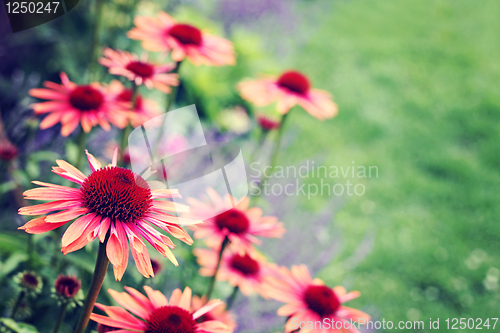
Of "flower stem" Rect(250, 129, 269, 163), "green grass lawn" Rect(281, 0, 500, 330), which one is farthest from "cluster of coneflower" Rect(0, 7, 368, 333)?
"green grass lawn" Rect(281, 0, 500, 330)

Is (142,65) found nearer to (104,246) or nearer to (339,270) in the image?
(104,246)

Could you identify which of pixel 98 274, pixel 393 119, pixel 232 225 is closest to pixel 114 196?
pixel 98 274

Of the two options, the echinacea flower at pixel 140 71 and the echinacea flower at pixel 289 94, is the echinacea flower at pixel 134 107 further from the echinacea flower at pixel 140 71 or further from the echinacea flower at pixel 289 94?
the echinacea flower at pixel 289 94

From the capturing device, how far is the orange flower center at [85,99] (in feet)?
3.98

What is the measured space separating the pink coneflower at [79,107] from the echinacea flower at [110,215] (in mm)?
444

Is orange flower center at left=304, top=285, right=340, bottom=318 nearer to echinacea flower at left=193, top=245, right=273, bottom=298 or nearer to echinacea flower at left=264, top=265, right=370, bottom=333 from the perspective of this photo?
echinacea flower at left=264, top=265, right=370, bottom=333

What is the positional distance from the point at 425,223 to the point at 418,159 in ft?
3.27

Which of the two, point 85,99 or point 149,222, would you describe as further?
point 85,99

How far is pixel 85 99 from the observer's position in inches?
Answer: 47.6

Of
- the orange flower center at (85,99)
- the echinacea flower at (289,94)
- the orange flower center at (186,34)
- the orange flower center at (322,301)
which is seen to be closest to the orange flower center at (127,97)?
the orange flower center at (85,99)

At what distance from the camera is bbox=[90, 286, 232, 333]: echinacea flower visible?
2.41 ft

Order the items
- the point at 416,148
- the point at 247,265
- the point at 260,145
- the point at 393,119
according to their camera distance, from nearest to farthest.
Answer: the point at 247,265 → the point at 260,145 → the point at 416,148 → the point at 393,119

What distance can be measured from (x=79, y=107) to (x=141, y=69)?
0.76ft

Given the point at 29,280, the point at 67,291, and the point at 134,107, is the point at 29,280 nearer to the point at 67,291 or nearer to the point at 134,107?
the point at 67,291
